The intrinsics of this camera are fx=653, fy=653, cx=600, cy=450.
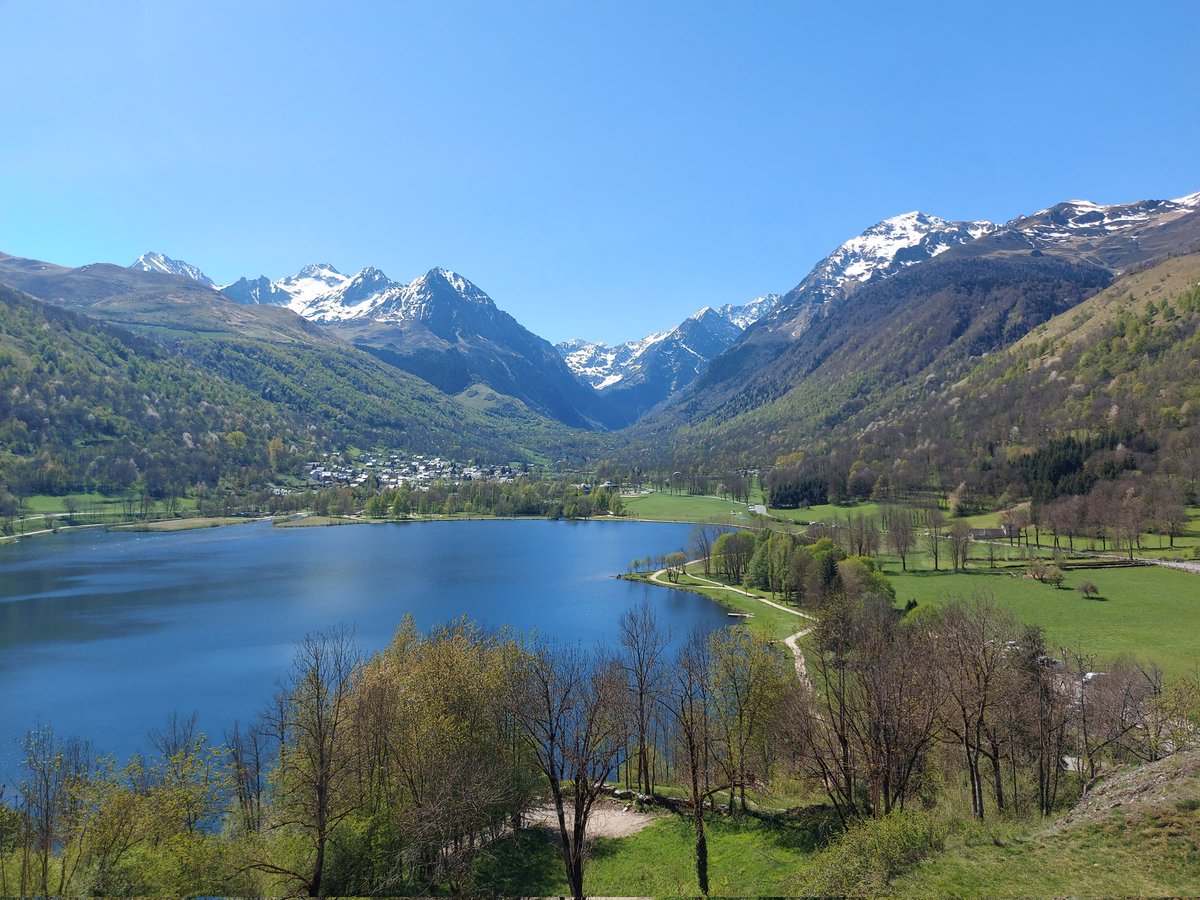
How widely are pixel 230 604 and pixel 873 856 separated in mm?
93470

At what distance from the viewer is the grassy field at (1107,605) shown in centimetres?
4953

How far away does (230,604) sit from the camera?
90562 millimetres

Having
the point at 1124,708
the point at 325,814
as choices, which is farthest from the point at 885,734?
the point at 325,814

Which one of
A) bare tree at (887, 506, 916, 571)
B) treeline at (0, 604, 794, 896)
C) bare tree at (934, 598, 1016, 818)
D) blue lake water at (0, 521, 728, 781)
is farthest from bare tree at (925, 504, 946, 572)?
treeline at (0, 604, 794, 896)

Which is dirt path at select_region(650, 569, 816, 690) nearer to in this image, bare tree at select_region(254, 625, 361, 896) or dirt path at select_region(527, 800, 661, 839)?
dirt path at select_region(527, 800, 661, 839)

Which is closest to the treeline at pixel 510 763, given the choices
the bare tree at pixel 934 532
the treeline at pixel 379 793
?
the treeline at pixel 379 793

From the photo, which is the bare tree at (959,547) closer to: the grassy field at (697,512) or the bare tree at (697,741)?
the bare tree at (697,741)

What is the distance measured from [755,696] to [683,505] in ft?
541

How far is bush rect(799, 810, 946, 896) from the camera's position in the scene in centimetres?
1816

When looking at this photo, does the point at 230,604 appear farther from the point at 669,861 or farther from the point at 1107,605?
the point at 1107,605

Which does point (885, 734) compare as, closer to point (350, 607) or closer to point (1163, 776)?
point (1163, 776)

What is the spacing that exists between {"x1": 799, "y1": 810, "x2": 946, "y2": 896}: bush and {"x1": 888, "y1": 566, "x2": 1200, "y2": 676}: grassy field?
34516 millimetres

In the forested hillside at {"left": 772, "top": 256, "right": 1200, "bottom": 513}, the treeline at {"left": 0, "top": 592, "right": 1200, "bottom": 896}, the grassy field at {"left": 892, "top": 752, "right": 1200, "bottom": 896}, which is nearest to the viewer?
the grassy field at {"left": 892, "top": 752, "right": 1200, "bottom": 896}

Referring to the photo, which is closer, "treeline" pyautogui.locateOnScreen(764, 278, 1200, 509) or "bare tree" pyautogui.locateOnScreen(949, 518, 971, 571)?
"bare tree" pyautogui.locateOnScreen(949, 518, 971, 571)
